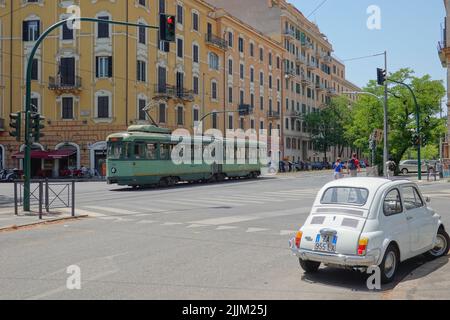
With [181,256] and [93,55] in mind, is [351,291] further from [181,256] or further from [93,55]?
[93,55]

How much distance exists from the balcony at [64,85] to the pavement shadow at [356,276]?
3665cm

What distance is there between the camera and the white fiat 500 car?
6.99m

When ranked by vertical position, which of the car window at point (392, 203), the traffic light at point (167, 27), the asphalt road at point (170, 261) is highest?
the traffic light at point (167, 27)

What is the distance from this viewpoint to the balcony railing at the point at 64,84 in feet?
135

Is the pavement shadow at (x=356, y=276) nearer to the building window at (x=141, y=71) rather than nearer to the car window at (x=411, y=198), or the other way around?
the car window at (x=411, y=198)

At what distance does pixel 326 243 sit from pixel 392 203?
1.33m

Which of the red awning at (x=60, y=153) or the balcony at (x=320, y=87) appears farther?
the balcony at (x=320, y=87)

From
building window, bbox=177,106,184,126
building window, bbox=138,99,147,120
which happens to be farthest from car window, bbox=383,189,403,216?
building window, bbox=177,106,184,126

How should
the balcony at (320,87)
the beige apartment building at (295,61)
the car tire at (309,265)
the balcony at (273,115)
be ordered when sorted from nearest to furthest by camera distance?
the car tire at (309,265) → the balcony at (273,115) → the beige apartment building at (295,61) → the balcony at (320,87)

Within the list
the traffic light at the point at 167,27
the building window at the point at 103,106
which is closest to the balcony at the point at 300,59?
the building window at the point at 103,106

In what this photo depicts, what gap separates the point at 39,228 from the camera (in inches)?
511

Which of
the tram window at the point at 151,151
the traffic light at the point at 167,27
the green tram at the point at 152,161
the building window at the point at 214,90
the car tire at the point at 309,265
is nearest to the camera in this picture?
the car tire at the point at 309,265

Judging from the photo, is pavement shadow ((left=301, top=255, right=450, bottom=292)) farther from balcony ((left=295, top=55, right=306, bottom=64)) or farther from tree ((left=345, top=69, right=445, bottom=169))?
balcony ((left=295, top=55, right=306, bottom=64))

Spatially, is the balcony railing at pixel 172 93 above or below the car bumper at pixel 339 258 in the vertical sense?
above
